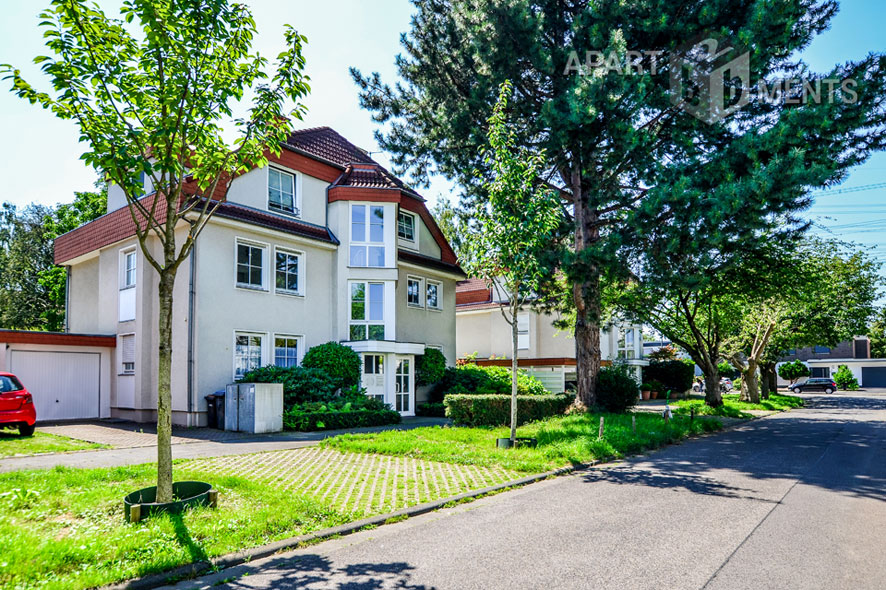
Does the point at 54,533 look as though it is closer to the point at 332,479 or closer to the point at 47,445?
the point at 332,479

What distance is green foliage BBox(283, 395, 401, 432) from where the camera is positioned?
16.2 meters

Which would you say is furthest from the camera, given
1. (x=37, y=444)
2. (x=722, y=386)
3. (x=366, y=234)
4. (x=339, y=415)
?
(x=722, y=386)

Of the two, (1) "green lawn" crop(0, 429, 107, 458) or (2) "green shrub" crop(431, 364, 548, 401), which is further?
(2) "green shrub" crop(431, 364, 548, 401)

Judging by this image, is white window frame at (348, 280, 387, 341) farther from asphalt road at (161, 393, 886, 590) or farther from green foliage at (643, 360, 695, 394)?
green foliage at (643, 360, 695, 394)

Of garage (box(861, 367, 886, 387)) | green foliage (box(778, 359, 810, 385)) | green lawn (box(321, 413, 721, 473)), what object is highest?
green lawn (box(321, 413, 721, 473))

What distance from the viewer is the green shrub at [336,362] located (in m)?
19.3

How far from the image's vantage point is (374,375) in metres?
21.0

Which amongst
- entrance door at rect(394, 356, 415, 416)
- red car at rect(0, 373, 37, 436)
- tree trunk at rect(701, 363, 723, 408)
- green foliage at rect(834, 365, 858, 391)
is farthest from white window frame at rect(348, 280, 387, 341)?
green foliage at rect(834, 365, 858, 391)

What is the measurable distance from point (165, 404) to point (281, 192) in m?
14.8

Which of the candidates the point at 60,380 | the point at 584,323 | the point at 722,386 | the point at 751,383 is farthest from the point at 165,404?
the point at 722,386

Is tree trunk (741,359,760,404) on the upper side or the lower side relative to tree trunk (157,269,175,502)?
lower

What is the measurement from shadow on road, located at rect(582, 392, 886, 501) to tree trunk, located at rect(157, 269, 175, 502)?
241 inches

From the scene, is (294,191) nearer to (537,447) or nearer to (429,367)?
(429,367)

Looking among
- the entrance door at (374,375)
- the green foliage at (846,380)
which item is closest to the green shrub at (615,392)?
the entrance door at (374,375)
